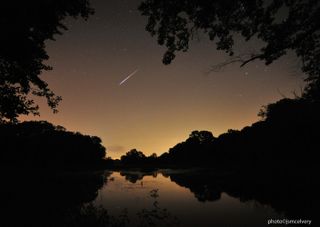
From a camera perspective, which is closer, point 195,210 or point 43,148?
point 195,210

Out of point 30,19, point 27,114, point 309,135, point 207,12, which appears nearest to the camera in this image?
point 207,12

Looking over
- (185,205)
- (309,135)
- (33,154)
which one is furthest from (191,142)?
(185,205)

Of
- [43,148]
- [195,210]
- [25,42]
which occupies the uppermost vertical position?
[43,148]

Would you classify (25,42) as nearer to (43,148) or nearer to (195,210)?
(195,210)

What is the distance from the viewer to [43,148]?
89.3 metres

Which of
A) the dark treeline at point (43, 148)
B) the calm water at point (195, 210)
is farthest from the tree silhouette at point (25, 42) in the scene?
the dark treeline at point (43, 148)

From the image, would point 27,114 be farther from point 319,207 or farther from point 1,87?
point 319,207

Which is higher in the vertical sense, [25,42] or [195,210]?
[25,42]

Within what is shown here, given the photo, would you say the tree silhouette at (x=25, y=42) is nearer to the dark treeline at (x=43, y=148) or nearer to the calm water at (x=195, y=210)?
the calm water at (x=195, y=210)

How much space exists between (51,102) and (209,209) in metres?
12.1

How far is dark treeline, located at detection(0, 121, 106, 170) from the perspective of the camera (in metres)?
72.2

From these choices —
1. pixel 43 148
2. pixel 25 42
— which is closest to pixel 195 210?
pixel 25 42

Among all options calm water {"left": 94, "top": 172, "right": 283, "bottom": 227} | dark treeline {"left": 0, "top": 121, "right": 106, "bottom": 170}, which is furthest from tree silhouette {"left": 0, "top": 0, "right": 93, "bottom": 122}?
dark treeline {"left": 0, "top": 121, "right": 106, "bottom": 170}

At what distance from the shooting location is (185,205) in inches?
829
